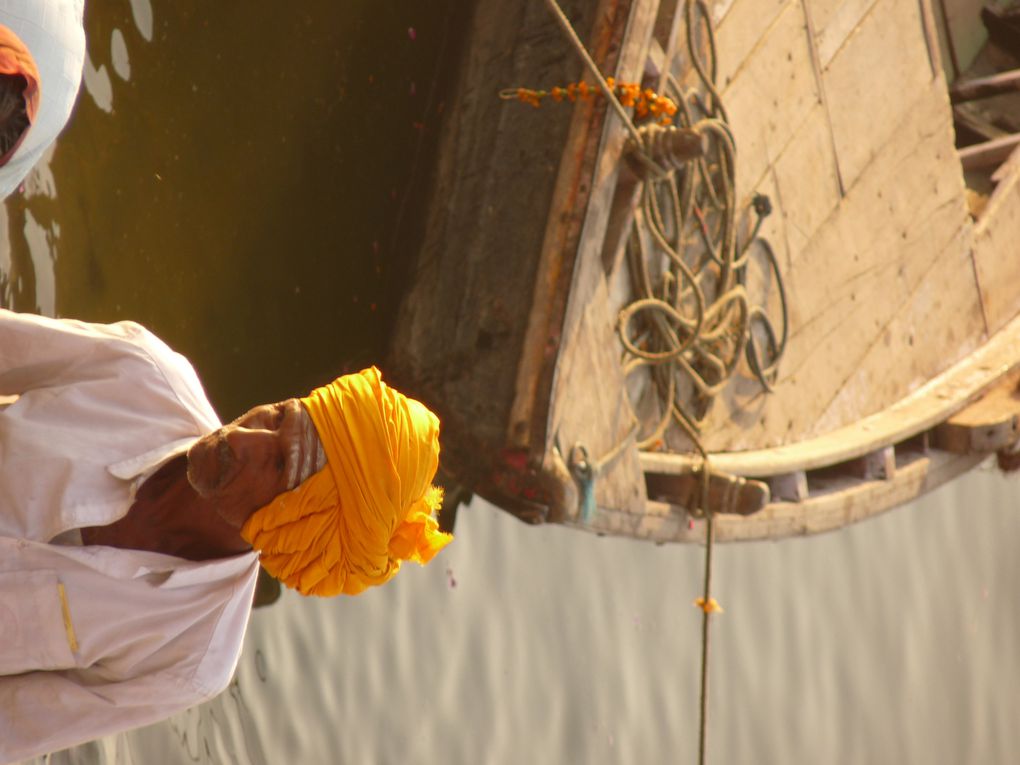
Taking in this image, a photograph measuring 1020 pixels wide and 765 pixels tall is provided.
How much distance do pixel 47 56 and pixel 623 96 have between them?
1.27m

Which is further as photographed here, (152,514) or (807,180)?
(807,180)

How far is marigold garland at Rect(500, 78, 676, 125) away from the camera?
2.69 m

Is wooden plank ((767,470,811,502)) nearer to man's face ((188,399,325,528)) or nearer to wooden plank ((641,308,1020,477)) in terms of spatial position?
wooden plank ((641,308,1020,477))

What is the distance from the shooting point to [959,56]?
5.34 meters

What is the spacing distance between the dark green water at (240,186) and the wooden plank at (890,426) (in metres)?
0.89

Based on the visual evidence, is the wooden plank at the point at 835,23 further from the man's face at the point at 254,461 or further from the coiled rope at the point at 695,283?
the man's face at the point at 254,461

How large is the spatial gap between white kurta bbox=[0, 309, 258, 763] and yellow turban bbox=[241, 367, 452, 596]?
0.59 ft

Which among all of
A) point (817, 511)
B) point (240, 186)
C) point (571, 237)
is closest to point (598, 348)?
point (571, 237)

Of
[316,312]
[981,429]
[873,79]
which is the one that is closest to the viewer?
[316,312]

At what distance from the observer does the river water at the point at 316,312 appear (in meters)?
2.81

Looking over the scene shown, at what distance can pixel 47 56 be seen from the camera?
1.80 m

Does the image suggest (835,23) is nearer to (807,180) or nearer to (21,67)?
(807,180)

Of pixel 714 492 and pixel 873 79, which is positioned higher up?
pixel 873 79

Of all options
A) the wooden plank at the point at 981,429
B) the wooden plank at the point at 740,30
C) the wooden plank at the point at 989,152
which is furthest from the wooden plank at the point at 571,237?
the wooden plank at the point at 989,152
